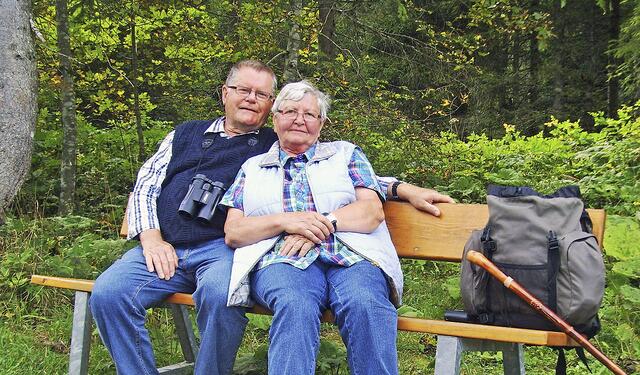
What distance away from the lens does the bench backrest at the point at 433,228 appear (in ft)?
10.2

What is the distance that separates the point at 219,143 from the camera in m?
3.51

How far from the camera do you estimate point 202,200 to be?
3.24 metres

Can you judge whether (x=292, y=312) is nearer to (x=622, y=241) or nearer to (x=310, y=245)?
(x=310, y=245)

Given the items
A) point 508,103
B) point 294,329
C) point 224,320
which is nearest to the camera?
point 294,329

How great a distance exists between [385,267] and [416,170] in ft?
11.7

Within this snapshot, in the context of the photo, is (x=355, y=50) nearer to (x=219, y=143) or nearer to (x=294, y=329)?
(x=219, y=143)

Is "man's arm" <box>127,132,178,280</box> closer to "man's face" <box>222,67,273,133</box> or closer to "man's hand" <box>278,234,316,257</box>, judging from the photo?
"man's face" <box>222,67,273,133</box>

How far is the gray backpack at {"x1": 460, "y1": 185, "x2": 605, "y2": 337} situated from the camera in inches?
93.8

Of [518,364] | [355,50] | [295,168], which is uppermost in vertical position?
[355,50]

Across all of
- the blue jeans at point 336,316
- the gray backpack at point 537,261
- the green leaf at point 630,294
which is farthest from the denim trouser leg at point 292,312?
the green leaf at point 630,294

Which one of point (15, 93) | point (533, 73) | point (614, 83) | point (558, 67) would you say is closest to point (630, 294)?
point (15, 93)

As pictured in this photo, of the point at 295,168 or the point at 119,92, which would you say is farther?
the point at 119,92

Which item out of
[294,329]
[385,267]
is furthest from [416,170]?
[294,329]

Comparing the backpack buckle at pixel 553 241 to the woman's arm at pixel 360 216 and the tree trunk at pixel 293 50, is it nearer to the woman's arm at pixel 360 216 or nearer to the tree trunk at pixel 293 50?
the woman's arm at pixel 360 216
